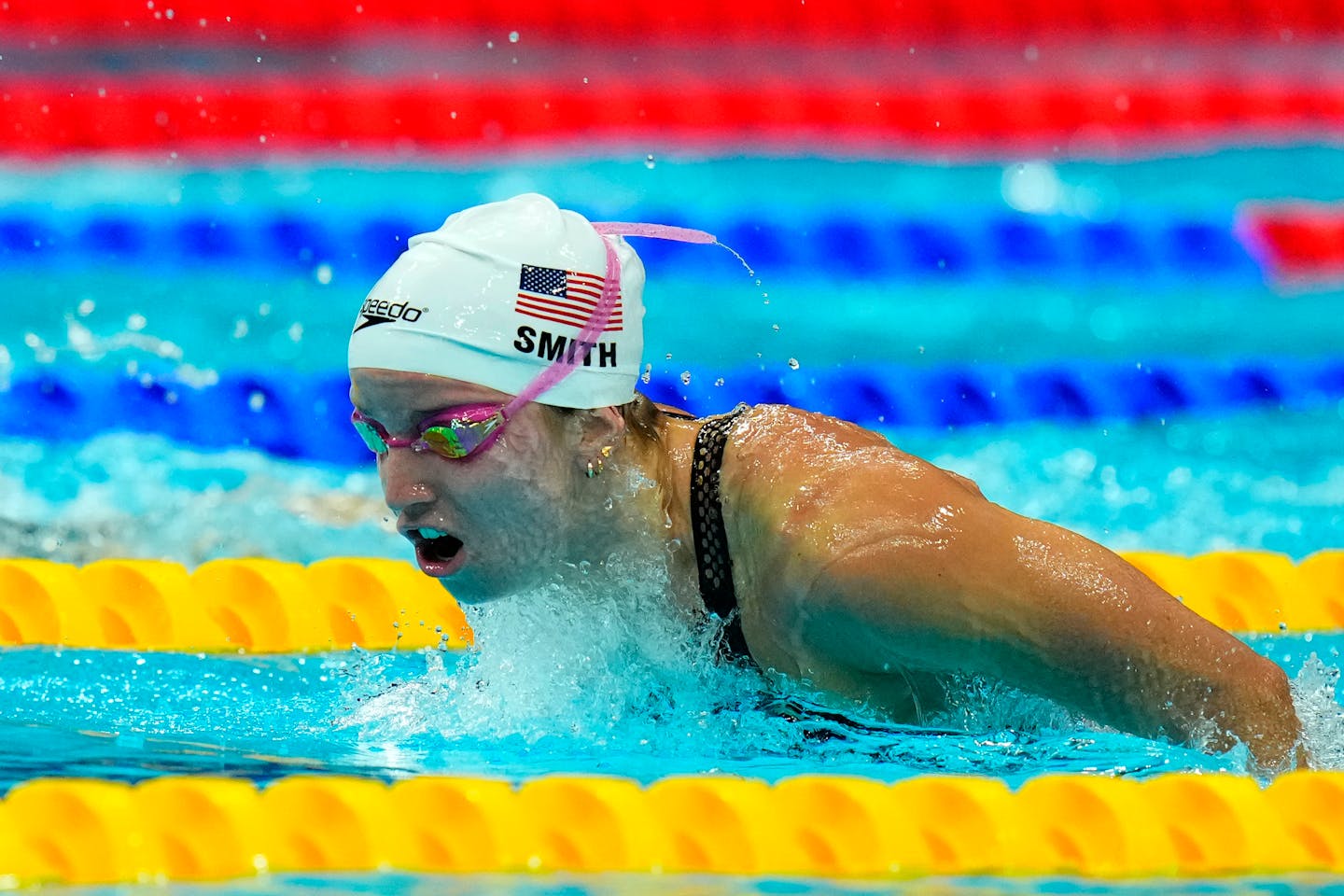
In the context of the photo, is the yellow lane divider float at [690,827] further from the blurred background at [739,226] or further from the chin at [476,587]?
the blurred background at [739,226]

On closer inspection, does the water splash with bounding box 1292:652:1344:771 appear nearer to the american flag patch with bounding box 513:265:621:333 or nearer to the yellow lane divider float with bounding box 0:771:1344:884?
the yellow lane divider float with bounding box 0:771:1344:884

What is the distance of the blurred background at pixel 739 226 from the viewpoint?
16.3 ft

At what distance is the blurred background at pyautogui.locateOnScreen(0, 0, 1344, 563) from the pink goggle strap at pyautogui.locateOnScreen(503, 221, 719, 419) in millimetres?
646

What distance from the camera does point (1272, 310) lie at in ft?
20.6

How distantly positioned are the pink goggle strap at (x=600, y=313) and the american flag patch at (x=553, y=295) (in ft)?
0.07

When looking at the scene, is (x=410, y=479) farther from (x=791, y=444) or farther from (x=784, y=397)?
(x=784, y=397)

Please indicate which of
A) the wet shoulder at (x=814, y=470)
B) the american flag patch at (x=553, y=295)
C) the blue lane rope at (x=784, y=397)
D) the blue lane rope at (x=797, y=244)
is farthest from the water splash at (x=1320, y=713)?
the blue lane rope at (x=797, y=244)

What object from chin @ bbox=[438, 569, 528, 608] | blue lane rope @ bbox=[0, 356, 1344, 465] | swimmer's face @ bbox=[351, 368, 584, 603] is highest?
swimmer's face @ bbox=[351, 368, 584, 603]

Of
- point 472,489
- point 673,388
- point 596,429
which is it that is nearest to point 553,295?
point 596,429

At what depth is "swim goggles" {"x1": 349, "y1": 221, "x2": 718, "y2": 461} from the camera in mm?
2471

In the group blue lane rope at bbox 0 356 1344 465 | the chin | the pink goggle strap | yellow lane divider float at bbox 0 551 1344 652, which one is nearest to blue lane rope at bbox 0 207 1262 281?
blue lane rope at bbox 0 356 1344 465

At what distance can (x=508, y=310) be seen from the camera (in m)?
2.58

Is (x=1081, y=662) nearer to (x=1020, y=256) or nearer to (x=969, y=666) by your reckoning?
(x=969, y=666)

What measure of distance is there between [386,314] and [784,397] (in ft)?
8.85
